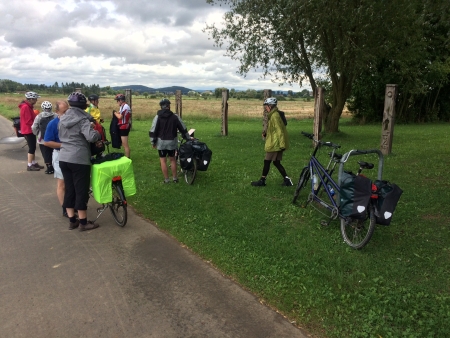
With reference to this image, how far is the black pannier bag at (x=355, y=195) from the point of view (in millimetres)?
4316

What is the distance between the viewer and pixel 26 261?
451cm

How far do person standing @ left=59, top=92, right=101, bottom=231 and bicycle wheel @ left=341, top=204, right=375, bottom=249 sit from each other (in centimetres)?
364

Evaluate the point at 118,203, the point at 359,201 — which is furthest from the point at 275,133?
the point at 118,203

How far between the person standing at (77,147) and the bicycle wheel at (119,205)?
0.43 meters

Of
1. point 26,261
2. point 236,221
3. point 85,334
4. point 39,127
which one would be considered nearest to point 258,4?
point 39,127

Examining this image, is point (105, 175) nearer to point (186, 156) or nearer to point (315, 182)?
point (186, 156)

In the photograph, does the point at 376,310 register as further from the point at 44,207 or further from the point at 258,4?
the point at 258,4

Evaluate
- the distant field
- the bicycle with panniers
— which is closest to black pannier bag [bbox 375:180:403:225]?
the bicycle with panniers

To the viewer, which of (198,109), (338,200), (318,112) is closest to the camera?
(338,200)

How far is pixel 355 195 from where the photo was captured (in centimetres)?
443

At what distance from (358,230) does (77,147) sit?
4.00m

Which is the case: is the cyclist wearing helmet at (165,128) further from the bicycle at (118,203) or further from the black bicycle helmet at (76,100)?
the black bicycle helmet at (76,100)

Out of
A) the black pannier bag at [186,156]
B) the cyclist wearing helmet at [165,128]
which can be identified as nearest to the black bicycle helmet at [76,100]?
the cyclist wearing helmet at [165,128]

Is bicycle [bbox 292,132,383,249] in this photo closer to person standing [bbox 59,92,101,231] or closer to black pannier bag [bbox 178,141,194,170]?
black pannier bag [bbox 178,141,194,170]
